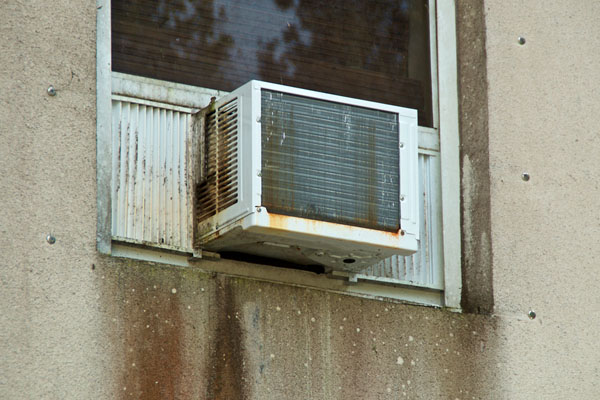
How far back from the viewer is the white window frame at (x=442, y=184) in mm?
6523

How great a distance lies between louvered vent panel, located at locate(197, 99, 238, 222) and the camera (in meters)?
6.51

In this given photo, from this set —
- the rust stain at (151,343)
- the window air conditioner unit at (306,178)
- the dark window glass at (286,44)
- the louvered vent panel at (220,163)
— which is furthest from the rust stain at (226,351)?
the dark window glass at (286,44)

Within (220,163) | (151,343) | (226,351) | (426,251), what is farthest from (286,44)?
(151,343)

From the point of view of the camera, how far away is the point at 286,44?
290 inches

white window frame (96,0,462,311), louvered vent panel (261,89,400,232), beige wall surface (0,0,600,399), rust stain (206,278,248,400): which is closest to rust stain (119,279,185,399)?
beige wall surface (0,0,600,399)

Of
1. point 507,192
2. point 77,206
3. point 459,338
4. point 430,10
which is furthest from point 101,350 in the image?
point 430,10

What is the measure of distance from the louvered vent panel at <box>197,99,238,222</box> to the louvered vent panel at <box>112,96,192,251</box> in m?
0.12

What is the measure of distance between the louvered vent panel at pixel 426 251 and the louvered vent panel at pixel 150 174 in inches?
42.8

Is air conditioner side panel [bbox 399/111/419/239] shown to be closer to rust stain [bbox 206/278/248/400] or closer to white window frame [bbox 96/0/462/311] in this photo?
white window frame [bbox 96/0/462/311]

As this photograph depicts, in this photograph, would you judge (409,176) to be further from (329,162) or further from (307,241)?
(307,241)

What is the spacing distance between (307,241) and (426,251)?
1.09 metres

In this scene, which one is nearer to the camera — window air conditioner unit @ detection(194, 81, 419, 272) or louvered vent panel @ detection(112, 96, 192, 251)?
window air conditioner unit @ detection(194, 81, 419, 272)

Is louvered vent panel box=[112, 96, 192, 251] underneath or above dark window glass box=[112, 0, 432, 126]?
underneath

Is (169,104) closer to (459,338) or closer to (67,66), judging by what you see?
(67,66)
